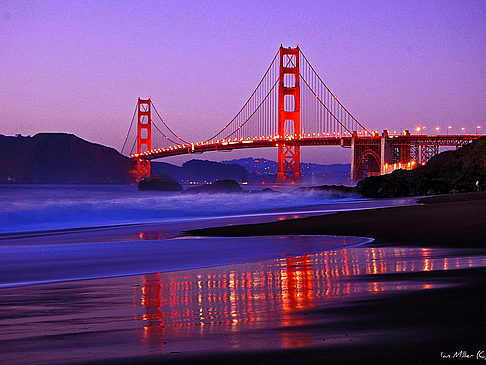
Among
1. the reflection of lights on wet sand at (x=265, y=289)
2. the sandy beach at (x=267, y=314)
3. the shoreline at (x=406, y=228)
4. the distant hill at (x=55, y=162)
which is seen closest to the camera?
the sandy beach at (x=267, y=314)

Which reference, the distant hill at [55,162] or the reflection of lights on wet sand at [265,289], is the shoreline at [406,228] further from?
the distant hill at [55,162]

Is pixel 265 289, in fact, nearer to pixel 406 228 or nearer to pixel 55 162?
pixel 406 228

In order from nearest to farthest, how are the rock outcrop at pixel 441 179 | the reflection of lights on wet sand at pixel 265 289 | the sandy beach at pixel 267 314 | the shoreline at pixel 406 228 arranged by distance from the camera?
the sandy beach at pixel 267 314
the reflection of lights on wet sand at pixel 265 289
the shoreline at pixel 406 228
the rock outcrop at pixel 441 179

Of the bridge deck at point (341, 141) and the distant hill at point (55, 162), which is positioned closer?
the bridge deck at point (341, 141)

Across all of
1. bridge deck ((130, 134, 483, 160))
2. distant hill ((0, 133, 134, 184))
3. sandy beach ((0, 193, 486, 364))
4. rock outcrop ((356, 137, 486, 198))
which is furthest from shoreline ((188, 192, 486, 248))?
distant hill ((0, 133, 134, 184))

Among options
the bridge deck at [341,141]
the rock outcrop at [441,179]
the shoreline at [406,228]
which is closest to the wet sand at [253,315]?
the shoreline at [406,228]

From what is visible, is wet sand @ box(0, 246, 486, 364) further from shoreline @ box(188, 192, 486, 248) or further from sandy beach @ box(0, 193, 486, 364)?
shoreline @ box(188, 192, 486, 248)

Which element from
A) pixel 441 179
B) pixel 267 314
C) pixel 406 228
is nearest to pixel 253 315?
pixel 267 314
